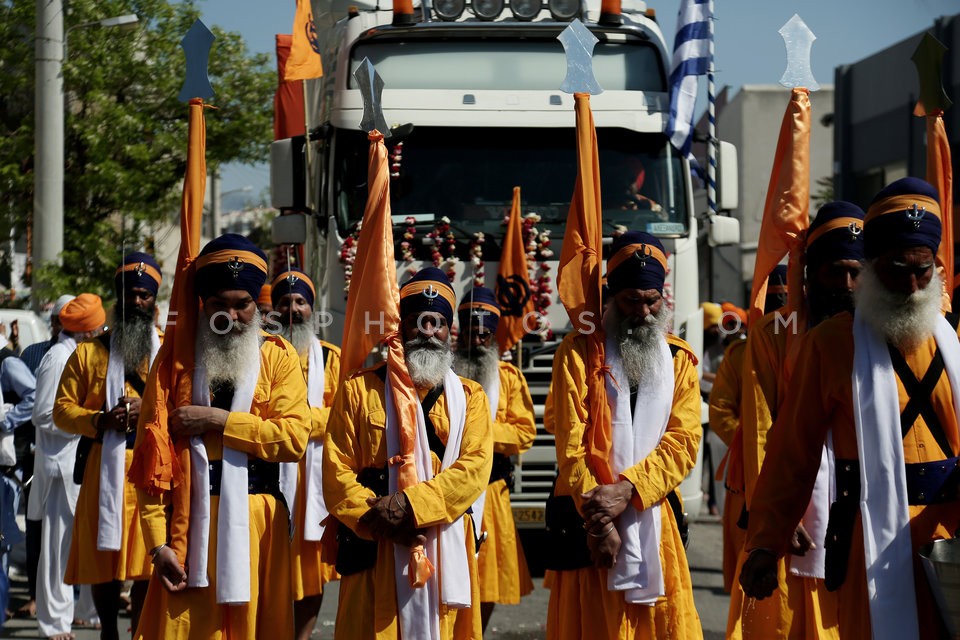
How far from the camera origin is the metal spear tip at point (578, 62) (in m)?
5.87

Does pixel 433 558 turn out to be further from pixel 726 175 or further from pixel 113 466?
pixel 726 175

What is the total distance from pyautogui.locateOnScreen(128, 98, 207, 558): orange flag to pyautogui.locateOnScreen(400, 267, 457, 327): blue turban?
0.91 metres

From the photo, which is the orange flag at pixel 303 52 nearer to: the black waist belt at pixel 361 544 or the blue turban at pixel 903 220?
the black waist belt at pixel 361 544

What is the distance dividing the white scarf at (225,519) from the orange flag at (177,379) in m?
0.04

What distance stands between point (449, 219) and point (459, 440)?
13.8 ft

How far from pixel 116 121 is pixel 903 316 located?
1551cm

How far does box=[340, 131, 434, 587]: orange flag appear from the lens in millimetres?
5363

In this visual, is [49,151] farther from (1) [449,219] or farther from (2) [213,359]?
(2) [213,359]

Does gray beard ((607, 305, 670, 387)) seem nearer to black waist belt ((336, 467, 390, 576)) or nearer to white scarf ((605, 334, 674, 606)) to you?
white scarf ((605, 334, 674, 606))

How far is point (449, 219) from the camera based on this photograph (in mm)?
9438

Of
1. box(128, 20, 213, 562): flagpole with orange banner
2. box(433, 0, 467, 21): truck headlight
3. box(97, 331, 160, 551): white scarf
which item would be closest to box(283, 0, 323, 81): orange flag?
box(433, 0, 467, 21): truck headlight

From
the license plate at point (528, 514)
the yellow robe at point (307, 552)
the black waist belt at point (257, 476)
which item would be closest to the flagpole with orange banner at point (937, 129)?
the black waist belt at point (257, 476)

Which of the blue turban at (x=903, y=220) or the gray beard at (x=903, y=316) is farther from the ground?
the blue turban at (x=903, y=220)

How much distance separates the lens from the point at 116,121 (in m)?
18.0
